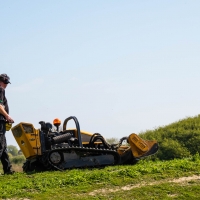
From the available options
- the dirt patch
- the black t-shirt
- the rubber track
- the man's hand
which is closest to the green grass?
the dirt patch

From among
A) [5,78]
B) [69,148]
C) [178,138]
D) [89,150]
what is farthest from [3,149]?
[178,138]

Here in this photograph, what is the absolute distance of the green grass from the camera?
8758mm

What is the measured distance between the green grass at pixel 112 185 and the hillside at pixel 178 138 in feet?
23.1

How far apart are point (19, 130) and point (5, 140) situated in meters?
0.94

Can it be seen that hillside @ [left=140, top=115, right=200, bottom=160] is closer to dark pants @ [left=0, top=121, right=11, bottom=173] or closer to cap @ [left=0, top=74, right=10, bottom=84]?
dark pants @ [left=0, top=121, right=11, bottom=173]

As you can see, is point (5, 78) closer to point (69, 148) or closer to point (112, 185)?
point (69, 148)

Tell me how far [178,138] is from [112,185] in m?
10.7

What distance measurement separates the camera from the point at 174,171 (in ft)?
34.5

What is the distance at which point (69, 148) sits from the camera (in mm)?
12453

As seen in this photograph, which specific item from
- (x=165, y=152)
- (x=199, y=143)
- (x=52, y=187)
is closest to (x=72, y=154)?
(x=52, y=187)

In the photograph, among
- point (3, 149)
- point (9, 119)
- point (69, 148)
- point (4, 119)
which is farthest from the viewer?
point (69, 148)

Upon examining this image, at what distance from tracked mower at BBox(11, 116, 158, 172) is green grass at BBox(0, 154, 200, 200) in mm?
1377

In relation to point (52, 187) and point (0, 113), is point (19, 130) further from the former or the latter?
point (52, 187)

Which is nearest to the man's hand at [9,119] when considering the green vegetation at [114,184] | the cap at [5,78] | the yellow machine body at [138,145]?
the cap at [5,78]
